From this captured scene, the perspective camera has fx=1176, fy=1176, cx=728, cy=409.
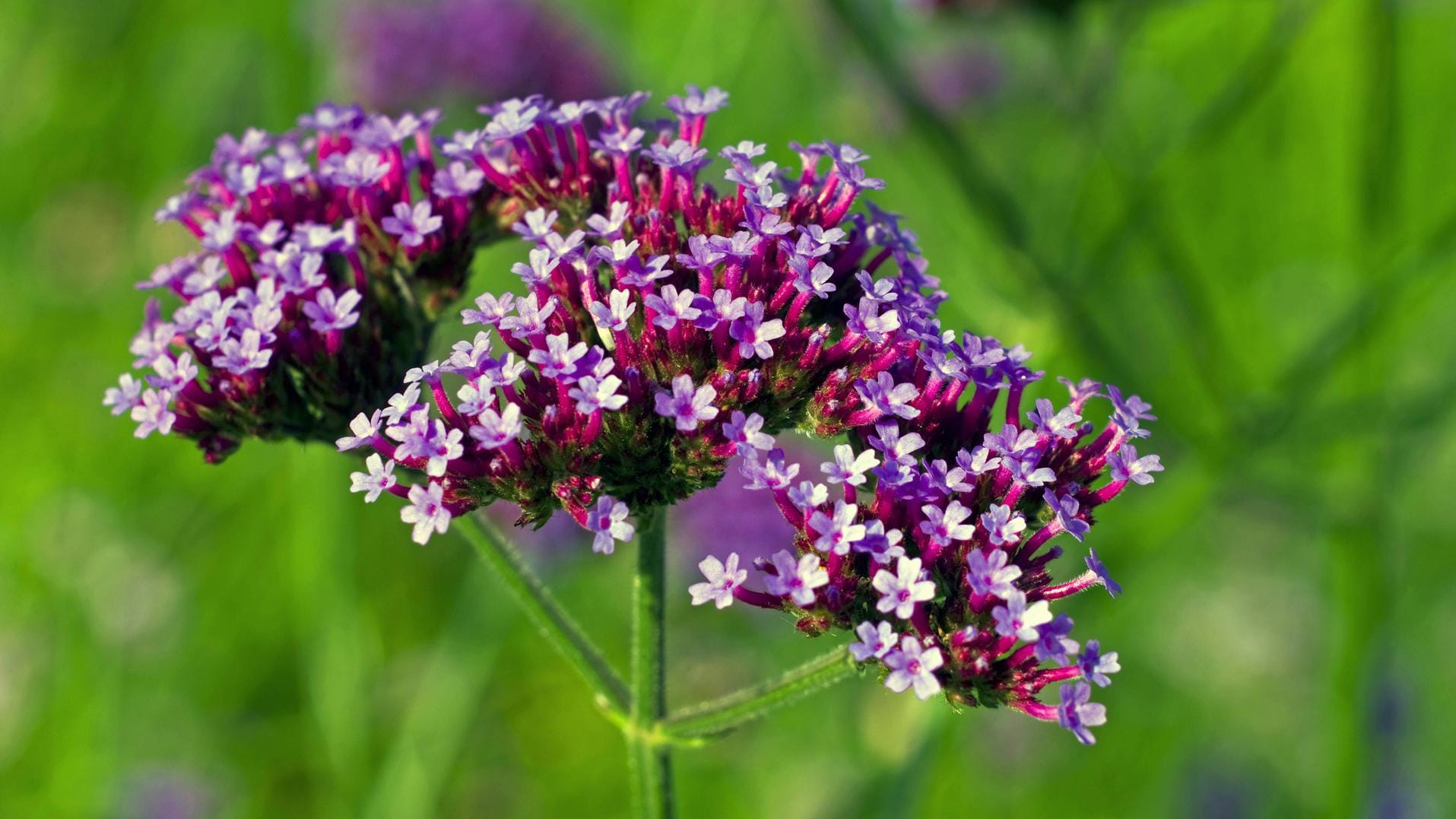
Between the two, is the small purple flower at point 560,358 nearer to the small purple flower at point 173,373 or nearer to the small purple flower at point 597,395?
the small purple flower at point 597,395

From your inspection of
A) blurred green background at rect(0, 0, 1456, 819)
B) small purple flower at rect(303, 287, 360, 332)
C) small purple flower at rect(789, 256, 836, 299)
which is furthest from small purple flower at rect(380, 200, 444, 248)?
blurred green background at rect(0, 0, 1456, 819)

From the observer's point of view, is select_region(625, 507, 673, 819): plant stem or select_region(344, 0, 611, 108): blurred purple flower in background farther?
select_region(344, 0, 611, 108): blurred purple flower in background

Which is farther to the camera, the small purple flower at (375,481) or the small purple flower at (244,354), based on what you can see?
the small purple flower at (244,354)

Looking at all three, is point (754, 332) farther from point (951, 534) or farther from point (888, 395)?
point (951, 534)

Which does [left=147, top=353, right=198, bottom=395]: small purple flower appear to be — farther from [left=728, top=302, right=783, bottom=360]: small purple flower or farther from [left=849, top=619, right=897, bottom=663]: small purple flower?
[left=849, top=619, right=897, bottom=663]: small purple flower

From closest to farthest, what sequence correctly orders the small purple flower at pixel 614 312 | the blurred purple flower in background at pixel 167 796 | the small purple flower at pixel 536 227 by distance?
the small purple flower at pixel 614 312
the small purple flower at pixel 536 227
the blurred purple flower in background at pixel 167 796

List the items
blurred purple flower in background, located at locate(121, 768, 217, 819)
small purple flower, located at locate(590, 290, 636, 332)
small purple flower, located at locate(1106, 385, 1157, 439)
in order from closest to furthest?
small purple flower, located at locate(590, 290, 636, 332), small purple flower, located at locate(1106, 385, 1157, 439), blurred purple flower in background, located at locate(121, 768, 217, 819)

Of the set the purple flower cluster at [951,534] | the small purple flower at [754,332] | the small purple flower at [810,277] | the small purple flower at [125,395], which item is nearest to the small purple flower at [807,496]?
the purple flower cluster at [951,534]
